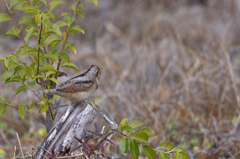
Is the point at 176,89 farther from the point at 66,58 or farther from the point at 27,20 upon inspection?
the point at 27,20

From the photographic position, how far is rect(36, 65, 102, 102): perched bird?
2162 mm

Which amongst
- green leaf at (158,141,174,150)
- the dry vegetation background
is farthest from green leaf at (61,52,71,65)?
the dry vegetation background

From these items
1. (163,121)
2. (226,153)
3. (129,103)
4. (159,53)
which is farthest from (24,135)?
(159,53)

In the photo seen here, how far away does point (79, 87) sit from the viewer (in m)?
2.20

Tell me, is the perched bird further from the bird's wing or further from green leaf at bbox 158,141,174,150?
green leaf at bbox 158,141,174,150

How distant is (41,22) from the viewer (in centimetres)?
177

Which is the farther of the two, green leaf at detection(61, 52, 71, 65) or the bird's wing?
the bird's wing

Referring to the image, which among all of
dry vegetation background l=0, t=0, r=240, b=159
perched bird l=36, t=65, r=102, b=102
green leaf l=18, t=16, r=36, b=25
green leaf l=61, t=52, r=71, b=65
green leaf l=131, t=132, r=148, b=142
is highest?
green leaf l=18, t=16, r=36, b=25

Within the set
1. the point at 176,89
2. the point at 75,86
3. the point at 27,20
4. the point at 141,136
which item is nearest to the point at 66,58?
the point at 75,86

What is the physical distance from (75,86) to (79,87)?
0.11 ft

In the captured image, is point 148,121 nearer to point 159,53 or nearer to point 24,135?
point 24,135

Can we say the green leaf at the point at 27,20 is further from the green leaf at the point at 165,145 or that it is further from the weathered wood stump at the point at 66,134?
the green leaf at the point at 165,145

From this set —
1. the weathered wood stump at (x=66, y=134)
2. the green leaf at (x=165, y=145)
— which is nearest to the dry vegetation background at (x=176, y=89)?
the green leaf at (x=165, y=145)

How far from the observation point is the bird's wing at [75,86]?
2.16 m
